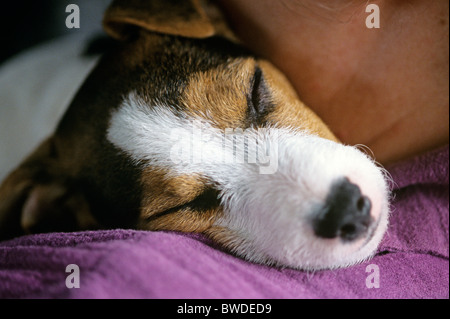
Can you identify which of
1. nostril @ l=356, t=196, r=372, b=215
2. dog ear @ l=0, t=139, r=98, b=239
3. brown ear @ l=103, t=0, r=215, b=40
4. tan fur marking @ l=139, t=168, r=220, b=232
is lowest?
dog ear @ l=0, t=139, r=98, b=239

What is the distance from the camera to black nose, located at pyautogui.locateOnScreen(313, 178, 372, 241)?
0.80m

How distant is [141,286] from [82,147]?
67 centimetres

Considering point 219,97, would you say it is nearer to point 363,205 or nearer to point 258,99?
point 258,99

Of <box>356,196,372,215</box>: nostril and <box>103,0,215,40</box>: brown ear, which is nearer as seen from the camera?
<box>356,196,372,215</box>: nostril

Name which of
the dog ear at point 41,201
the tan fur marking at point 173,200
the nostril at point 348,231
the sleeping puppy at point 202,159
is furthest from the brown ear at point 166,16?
the nostril at point 348,231

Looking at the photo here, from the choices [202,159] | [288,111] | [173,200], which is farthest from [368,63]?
[173,200]

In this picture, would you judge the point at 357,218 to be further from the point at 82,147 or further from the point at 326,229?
the point at 82,147

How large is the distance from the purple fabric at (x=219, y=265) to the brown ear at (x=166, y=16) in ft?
1.91

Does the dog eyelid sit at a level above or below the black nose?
above

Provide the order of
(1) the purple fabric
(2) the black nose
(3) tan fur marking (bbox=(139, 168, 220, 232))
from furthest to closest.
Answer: (3) tan fur marking (bbox=(139, 168, 220, 232)) → (2) the black nose → (1) the purple fabric

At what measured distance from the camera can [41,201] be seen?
1246 millimetres

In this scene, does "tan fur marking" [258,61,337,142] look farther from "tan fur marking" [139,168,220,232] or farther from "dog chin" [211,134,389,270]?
"tan fur marking" [139,168,220,232]

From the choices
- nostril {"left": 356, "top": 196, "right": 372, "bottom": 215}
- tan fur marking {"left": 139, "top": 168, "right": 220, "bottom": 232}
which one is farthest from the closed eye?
nostril {"left": 356, "top": 196, "right": 372, "bottom": 215}
